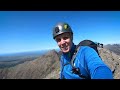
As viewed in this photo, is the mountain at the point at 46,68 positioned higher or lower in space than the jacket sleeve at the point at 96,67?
lower

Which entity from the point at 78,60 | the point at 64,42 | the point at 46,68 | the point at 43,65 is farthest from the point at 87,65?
the point at 43,65

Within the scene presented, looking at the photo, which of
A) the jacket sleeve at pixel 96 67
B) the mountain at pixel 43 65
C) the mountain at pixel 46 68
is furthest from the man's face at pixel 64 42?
the mountain at pixel 43 65

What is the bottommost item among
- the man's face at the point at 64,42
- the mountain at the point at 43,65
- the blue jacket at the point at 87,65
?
the mountain at the point at 43,65

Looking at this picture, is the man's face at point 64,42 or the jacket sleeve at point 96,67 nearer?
the jacket sleeve at point 96,67

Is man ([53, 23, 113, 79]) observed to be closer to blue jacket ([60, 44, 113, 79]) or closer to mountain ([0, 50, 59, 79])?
blue jacket ([60, 44, 113, 79])

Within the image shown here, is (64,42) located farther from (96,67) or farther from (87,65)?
(96,67)

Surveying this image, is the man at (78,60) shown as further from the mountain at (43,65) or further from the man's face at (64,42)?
the mountain at (43,65)
